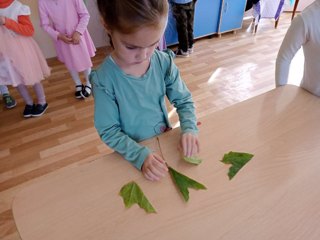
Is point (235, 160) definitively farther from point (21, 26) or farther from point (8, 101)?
point (8, 101)

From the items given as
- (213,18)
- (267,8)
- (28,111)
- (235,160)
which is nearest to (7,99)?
(28,111)

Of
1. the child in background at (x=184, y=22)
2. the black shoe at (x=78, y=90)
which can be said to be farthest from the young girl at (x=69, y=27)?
the child in background at (x=184, y=22)

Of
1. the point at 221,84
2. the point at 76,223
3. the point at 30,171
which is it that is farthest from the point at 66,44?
the point at 76,223

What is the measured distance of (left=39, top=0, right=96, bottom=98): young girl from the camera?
1.80 m

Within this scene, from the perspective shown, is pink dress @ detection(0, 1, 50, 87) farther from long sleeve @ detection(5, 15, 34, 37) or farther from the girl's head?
the girl's head

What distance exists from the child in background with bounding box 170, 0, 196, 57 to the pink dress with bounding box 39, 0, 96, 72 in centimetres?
115

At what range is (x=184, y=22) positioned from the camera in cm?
275

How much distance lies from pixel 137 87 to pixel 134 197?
1.07 ft

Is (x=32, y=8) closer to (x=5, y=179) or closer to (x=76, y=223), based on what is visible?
(x=5, y=179)

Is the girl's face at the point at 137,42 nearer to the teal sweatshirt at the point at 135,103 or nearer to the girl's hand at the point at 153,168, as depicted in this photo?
the teal sweatshirt at the point at 135,103

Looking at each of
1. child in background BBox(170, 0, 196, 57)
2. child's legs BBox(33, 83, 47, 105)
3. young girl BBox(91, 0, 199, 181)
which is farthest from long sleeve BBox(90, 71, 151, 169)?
child in background BBox(170, 0, 196, 57)

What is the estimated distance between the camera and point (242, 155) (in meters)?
0.62

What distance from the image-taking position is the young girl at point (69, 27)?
5.91 ft

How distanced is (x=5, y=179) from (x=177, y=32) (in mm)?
2300
